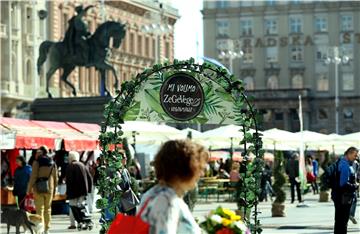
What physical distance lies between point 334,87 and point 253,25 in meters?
10.2

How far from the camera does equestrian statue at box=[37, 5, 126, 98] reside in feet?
124

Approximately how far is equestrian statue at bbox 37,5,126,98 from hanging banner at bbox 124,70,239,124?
970 inches

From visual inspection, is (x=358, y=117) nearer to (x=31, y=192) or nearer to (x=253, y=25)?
(x=253, y=25)

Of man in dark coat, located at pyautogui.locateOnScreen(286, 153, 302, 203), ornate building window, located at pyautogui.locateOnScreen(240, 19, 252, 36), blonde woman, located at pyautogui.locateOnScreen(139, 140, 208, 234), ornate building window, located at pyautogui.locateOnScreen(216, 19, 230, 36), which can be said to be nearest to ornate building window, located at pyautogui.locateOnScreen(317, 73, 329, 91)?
ornate building window, located at pyautogui.locateOnScreen(240, 19, 252, 36)

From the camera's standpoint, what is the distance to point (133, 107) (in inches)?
517

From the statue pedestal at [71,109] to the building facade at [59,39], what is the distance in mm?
18168

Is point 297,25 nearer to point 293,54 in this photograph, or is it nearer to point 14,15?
point 293,54

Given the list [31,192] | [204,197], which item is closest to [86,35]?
[204,197]

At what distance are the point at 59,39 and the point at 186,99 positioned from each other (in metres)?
58.2

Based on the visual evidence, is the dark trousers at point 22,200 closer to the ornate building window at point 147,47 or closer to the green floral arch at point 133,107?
the green floral arch at point 133,107

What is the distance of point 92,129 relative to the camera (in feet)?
95.9

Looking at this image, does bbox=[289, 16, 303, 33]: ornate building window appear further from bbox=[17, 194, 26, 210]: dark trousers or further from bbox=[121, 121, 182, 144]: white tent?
bbox=[17, 194, 26, 210]: dark trousers

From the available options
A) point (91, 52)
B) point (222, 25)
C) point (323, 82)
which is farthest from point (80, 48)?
point (222, 25)

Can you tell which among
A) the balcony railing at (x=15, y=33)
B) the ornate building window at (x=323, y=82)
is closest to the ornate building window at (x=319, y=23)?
the ornate building window at (x=323, y=82)
